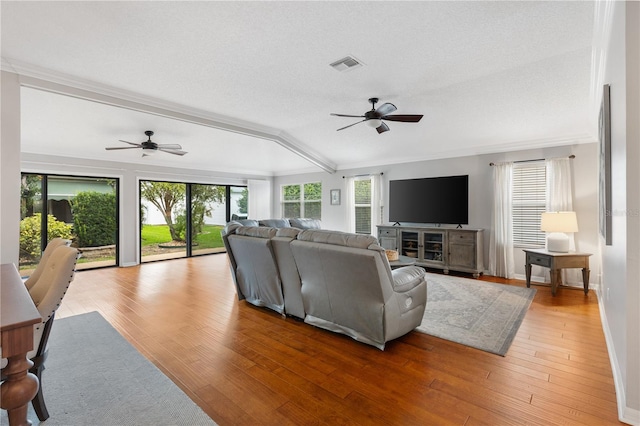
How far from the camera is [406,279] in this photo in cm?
282

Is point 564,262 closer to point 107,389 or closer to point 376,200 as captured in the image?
point 376,200

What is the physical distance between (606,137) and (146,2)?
362 cm

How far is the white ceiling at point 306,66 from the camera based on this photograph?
95.3 inches

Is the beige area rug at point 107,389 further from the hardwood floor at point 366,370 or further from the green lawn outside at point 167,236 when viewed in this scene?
the green lawn outside at point 167,236

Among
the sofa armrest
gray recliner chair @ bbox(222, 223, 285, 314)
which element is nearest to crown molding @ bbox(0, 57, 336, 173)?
gray recliner chair @ bbox(222, 223, 285, 314)

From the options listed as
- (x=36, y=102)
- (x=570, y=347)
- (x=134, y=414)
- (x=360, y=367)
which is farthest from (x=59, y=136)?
(x=570, y=347)

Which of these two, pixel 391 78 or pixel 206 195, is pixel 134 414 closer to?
pixel 391 78

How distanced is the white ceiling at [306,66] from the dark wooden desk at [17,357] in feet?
7.23

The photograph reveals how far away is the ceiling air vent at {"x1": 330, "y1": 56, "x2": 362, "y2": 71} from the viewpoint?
10.3 ft

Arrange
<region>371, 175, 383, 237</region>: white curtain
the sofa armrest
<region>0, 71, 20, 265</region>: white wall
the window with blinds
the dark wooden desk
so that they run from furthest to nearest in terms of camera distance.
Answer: <region>371, 175, 383, 237</region>: white curtain
the window with blinds
<region>0, 71, 20, 265</region>: white wall
the sofa armrest
the dark wooden desk

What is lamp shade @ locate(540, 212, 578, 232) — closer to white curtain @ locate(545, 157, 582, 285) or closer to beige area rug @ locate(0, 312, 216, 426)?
white curtain @ locate(545, 157, 582, 285)

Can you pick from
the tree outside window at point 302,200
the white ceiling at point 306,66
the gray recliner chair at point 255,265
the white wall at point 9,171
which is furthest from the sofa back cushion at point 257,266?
the tree outside window at point 302,200

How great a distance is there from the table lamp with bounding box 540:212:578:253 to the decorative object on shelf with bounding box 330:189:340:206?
185 inches

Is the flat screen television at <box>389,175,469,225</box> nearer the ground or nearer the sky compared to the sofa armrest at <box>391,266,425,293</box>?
nearer the sky
